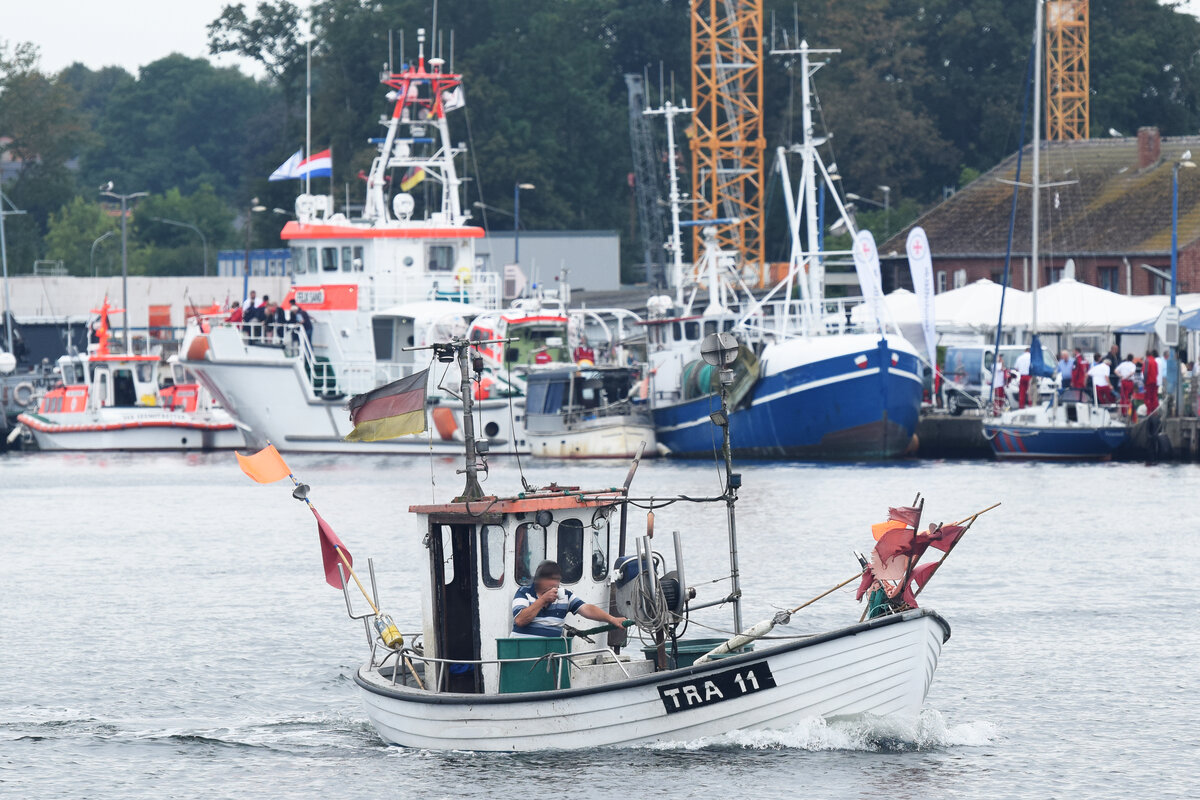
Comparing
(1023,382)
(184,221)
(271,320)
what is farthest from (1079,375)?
(184,221)

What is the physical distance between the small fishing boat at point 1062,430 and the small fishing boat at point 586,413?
10078 mm

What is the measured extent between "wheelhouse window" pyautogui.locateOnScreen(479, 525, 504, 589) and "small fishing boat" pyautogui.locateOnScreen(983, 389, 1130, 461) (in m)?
34.4

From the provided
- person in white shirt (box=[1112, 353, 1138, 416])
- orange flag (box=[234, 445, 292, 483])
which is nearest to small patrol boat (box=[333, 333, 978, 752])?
orange flag (box=[234, 445, 292, 483])

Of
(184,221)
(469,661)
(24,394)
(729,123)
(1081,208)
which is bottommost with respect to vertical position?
(469,661)

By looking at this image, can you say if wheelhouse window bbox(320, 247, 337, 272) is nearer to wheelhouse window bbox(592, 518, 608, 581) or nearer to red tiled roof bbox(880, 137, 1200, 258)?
red tiled roof bbox(880, 137, 1200, 258)

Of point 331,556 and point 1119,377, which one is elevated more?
point 1119,377

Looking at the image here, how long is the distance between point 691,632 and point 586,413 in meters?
31.2

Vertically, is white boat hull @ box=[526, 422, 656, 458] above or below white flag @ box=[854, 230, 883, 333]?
below

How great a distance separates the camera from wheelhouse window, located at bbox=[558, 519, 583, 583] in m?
19.8

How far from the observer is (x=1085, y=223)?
238ft

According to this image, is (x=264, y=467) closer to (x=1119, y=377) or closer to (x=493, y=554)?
(x=493, y=554)

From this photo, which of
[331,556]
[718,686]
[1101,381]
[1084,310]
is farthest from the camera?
[1084,310]

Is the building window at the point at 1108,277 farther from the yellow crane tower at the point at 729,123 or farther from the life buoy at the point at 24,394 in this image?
the life buoy at the point at 24,394

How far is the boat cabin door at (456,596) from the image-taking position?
19.8 meters
